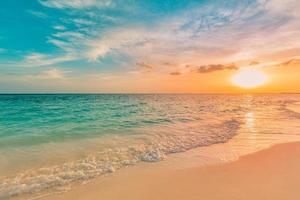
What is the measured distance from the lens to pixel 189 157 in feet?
21.1

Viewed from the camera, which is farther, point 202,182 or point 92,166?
point 92,166

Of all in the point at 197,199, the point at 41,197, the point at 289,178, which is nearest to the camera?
the point at 197,199

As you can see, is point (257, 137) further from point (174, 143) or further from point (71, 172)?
point (71, 172)

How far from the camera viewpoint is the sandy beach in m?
3.91

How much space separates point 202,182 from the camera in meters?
4.47

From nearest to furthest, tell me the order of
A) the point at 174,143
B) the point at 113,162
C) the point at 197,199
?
the point at 197,199 → the point at 113,162 → the point at 174,143

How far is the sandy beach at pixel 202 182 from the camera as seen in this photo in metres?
3.91

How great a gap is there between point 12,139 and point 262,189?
9.89 metres

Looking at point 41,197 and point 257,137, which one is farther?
point 257,137

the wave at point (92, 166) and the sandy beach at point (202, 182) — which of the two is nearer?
the sandy beach at point (202, 182)

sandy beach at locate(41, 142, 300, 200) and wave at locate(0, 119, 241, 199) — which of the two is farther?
wave at locate(0, 119, 241, 199)

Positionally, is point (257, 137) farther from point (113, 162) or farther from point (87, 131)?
point (87, 131)

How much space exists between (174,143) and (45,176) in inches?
191

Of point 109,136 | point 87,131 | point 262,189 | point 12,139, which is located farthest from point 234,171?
point 12,139
